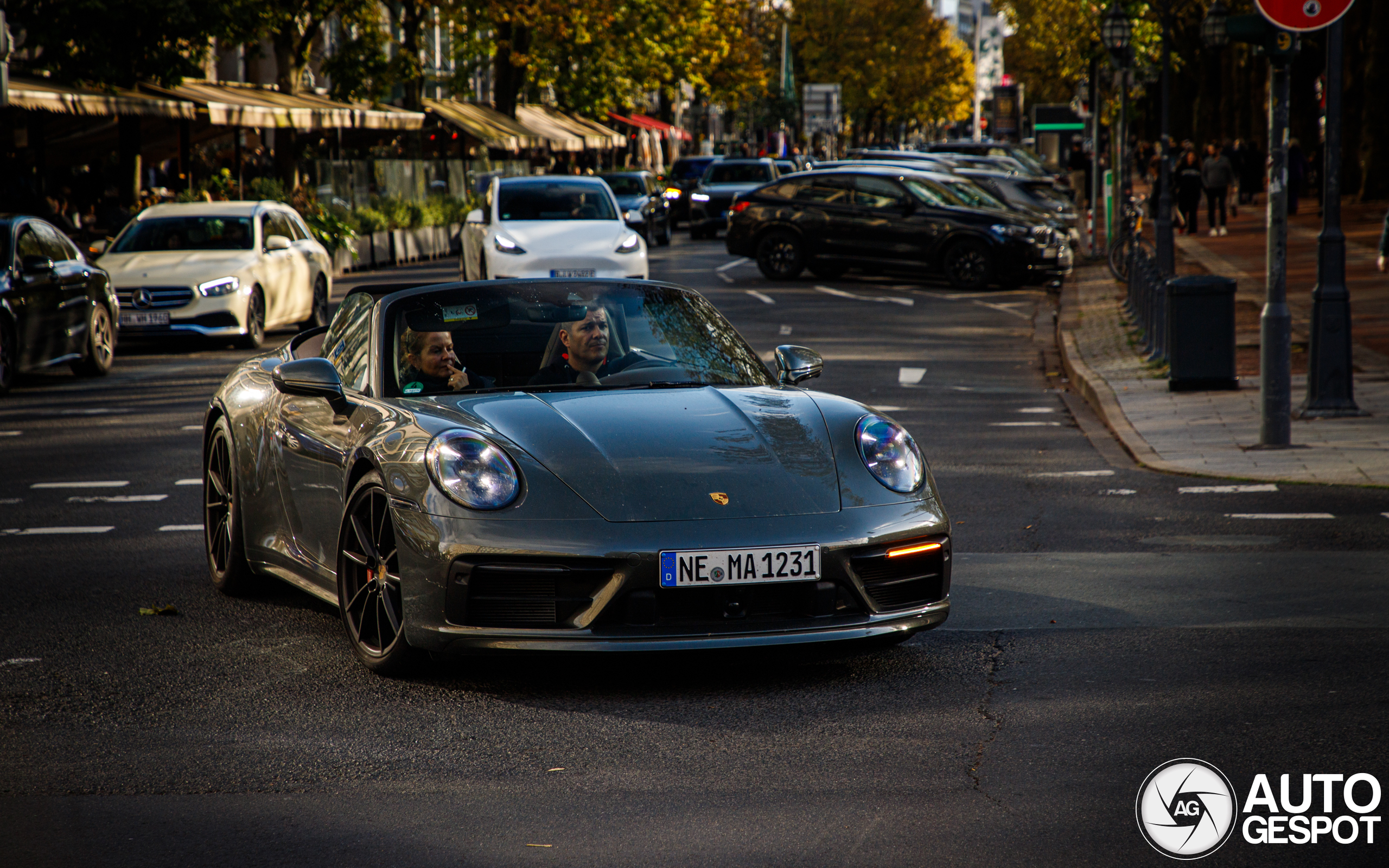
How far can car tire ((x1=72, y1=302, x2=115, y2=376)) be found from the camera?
1648cm

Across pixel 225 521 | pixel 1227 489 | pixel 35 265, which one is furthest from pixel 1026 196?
pixel 225 521

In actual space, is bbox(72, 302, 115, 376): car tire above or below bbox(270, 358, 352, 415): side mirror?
below

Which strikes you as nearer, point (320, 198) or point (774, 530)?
point (774, 530)

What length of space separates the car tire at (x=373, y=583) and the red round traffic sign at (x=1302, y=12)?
671cm

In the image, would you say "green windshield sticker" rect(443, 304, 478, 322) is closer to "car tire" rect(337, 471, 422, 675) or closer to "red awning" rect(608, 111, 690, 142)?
"car tire" rect(337, 471, 422, 675)

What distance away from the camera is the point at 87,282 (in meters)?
16.4

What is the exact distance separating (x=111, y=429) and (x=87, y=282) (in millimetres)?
3938

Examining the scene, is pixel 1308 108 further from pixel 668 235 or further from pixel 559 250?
pixel 559 250

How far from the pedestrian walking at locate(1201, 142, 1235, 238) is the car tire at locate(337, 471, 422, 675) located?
105ft

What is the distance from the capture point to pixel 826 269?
28.4m

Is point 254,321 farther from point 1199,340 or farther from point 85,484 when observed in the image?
point 1199,340

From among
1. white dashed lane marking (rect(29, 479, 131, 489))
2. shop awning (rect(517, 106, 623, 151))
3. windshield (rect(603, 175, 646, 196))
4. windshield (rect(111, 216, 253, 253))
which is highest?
shop awning (rect(517, 106, 623, 151))

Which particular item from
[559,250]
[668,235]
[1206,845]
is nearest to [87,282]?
[559,250]

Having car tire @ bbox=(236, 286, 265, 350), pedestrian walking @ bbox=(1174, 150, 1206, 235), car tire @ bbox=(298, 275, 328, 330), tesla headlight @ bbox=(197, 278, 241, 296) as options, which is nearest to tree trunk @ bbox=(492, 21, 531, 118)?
pedestrian walking @ bbox=(1174, 150, 1206, 235)
